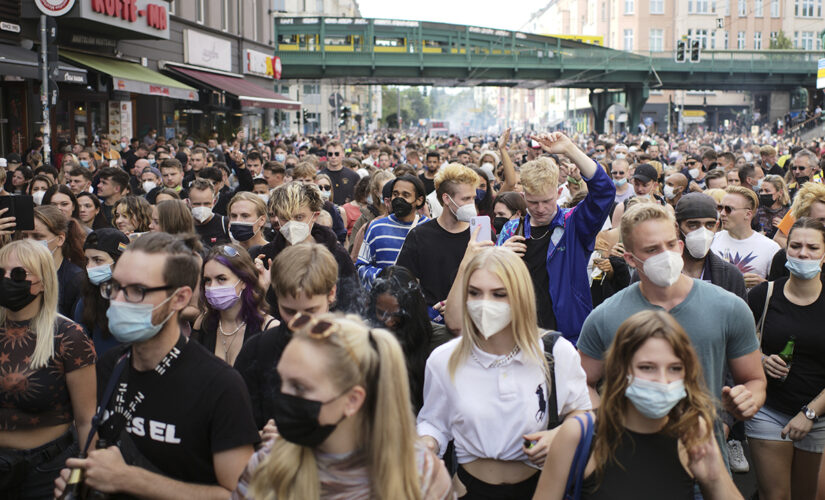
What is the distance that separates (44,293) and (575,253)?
3.18 meters

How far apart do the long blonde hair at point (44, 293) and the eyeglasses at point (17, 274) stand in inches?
1.6

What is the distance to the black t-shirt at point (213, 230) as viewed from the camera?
324 inches

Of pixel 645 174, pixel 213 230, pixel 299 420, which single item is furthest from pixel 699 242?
pixel 213 230

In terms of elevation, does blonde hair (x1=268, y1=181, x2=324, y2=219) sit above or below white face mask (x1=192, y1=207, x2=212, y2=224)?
above

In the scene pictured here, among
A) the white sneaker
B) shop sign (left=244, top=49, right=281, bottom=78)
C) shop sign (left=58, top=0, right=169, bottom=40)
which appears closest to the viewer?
the white sneaker

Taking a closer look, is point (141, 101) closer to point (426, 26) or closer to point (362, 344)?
point (362, 344)

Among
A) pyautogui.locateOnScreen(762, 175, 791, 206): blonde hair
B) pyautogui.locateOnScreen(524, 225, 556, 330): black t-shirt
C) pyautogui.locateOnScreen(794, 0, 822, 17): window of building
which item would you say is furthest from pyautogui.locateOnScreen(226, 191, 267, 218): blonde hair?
pyautogui.locateOnScreen(794, 0, 822, 17): window of building

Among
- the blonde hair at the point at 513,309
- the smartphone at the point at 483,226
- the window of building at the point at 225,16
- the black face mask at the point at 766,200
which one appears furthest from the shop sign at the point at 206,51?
the blonde hair at the point at 513,309

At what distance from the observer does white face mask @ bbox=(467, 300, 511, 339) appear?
3.50 meters

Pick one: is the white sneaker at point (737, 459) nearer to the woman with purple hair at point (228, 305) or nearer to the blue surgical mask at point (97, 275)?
the woman with purple hair at point (228, 305)

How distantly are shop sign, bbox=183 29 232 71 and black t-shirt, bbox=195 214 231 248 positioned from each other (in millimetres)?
24480

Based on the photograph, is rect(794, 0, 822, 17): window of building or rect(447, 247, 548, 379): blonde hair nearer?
rect(447, 247, 548, 379): blonde hair

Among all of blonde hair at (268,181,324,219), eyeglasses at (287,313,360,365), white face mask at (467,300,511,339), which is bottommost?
white face mask at (467,300,511,339)

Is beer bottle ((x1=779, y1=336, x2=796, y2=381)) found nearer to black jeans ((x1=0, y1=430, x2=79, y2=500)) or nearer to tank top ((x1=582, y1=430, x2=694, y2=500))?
tank top ((x1=582, y1=430, x2=694, y2=500))
